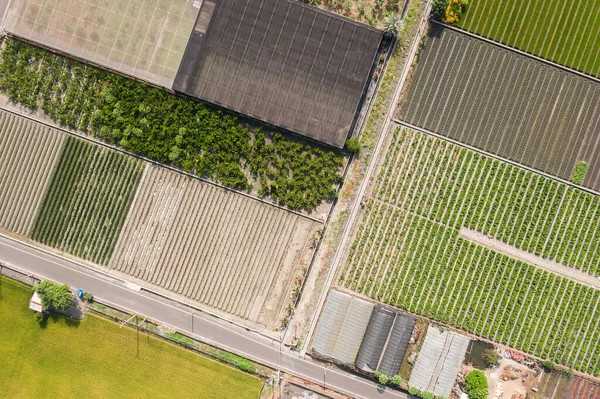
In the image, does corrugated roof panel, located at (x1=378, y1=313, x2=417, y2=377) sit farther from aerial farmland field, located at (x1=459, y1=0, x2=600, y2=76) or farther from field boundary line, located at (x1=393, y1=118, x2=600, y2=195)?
aerial farmland field, located at (x1=459, y1=0, x2=600, y2=76)

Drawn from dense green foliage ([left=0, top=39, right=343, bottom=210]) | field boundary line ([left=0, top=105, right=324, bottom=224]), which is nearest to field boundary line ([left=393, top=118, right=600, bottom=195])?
dense green foliage ([left=0, top=39, right=343, bottom=210])

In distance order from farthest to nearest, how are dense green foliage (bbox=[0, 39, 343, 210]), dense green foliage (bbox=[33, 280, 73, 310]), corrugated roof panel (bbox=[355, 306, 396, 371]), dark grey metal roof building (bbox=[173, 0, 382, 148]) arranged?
1. dense green foliage (bbox=[0, 39, 343, 210])
2. dense green foliage (bbox=[33, 280, 73, 310])
3. corrugated roof panel (bbox=[355, 306, 396, 371])
4. dark grey metal roof building (bbox=[173, 0, 382, 148])

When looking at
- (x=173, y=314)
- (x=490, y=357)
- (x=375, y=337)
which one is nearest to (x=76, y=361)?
(x=173, y=314)

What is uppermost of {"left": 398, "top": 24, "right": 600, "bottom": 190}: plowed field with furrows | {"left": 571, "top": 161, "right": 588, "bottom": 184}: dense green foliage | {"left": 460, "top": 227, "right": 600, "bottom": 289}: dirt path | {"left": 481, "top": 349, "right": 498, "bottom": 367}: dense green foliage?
{"left": 398, "top": 24, "right": 600, "bottom": 190}: plowed field with furrows

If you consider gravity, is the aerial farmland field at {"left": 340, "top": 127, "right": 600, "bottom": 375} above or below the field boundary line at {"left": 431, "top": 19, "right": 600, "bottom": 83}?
below

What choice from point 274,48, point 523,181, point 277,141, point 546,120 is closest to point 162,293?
point 277,141

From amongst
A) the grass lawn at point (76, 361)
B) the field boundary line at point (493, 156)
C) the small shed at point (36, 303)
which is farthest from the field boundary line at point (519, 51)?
the small shed at point (36, 303)

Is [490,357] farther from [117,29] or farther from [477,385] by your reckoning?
[117,29]

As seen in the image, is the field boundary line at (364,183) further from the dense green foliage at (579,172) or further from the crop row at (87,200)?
the crop row at (87,200)
